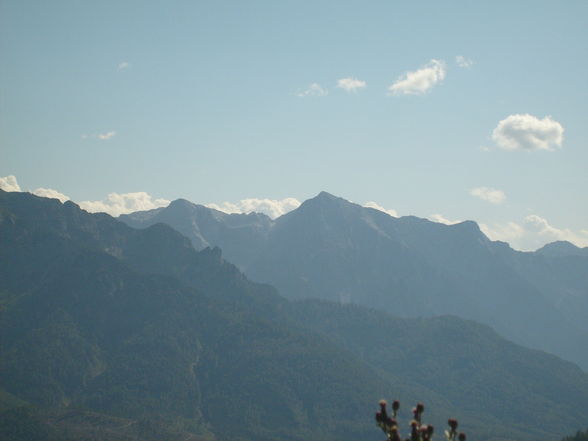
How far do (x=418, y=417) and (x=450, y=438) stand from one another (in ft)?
5.98

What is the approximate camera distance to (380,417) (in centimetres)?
2900

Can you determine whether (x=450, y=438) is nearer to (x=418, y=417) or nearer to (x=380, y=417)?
(x=418, y=417)

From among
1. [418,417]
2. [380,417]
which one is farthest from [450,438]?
[380,417]

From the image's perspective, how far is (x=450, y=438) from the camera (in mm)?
29625

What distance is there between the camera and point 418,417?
1201 inches

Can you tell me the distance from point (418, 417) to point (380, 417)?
2.69 meters

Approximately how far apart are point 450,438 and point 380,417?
3834 millimetres
